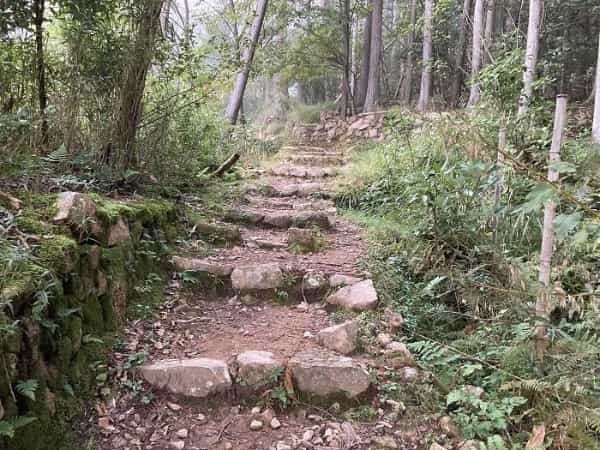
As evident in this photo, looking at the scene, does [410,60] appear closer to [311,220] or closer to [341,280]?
[311,220]

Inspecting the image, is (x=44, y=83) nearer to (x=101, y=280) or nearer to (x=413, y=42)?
(x=101, y=280)

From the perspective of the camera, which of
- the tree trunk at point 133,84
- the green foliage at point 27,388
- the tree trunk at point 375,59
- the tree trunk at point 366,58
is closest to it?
the green foliage at point 27,388

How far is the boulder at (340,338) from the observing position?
2244 mm

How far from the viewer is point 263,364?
2.02 meters

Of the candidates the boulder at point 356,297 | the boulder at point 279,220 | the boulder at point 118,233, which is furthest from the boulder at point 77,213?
the boulder at point 279,220

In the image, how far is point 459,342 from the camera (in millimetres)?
2324

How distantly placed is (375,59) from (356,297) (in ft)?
31.5

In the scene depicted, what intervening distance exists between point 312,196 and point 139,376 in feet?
12.1

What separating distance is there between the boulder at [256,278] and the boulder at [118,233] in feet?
2.49

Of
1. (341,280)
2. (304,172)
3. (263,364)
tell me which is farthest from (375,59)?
(263,364)

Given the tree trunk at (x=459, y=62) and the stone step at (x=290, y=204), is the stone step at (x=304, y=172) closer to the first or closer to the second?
the stone step at (x=290, y=204)

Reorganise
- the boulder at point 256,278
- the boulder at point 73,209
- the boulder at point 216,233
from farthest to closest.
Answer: the boulder at point 216,233, the boulder at point 256,278, the boulder at point 73,209

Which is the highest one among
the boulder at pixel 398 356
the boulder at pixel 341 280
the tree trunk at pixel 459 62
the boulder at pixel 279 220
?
the tree trunk at pixel 459 62

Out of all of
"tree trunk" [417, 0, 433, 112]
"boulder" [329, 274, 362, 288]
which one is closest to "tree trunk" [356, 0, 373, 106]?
"tree trunk" [417, 0, 433, 112]
